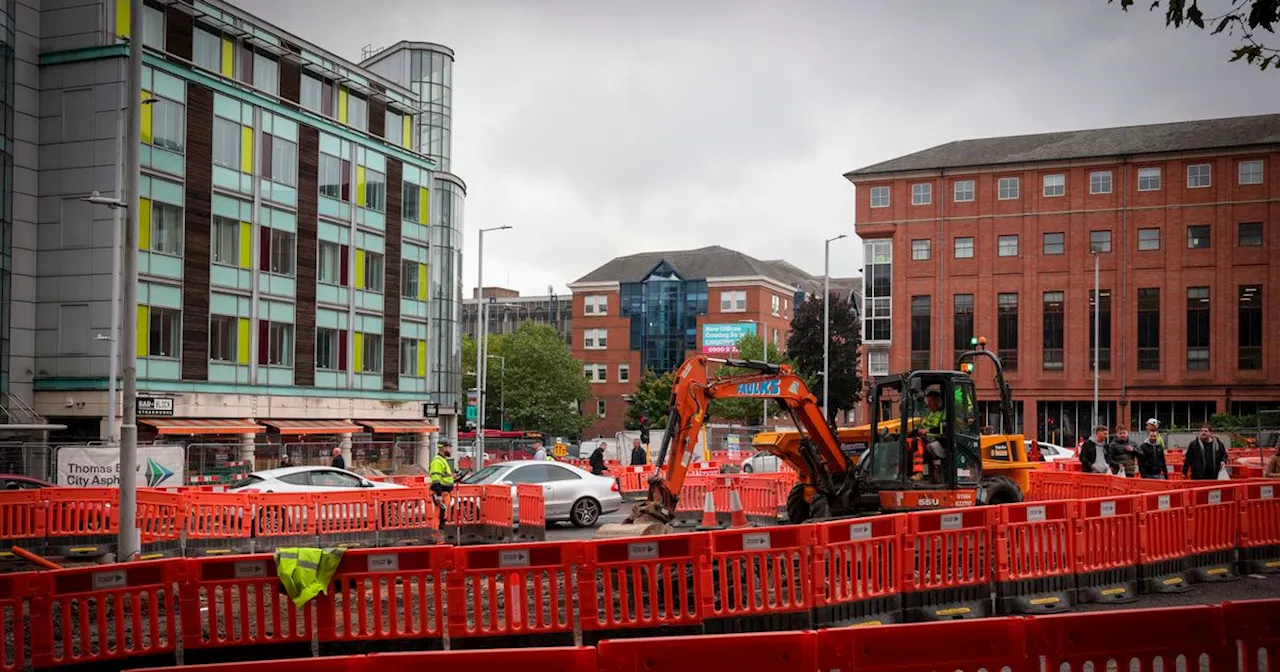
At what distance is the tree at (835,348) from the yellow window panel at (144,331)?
46635 millimetres

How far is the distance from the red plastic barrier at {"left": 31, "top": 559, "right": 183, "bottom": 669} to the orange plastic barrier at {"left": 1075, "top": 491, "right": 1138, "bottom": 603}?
9.47 meters

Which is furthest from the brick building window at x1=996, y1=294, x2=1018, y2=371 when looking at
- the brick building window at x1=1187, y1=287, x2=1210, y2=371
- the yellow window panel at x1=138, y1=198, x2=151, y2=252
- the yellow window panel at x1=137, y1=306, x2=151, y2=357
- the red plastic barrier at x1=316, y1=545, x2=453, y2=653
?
the red plastic barrier at x1=316, y1=545, x2=453, y2=653

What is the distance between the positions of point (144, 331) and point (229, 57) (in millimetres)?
11161

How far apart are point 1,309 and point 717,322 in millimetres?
74918

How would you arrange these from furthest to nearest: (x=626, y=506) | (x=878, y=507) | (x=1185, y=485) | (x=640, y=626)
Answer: (x=626, y=506) < (x=1185, y=485) < (x=878, y=507) < (x=640, y=626)

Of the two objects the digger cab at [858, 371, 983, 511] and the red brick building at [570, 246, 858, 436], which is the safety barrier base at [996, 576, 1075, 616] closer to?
the digger cab at [858, 371, 983, 511]

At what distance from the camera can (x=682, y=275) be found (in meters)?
111

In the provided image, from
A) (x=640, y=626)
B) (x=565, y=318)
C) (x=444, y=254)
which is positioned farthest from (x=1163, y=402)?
(x=565, y=318)

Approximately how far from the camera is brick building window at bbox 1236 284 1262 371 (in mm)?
64938

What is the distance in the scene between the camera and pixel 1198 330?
218 ft

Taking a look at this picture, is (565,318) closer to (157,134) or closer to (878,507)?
(157,134)

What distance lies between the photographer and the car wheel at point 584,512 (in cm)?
2408

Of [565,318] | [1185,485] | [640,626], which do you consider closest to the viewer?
[640,626]

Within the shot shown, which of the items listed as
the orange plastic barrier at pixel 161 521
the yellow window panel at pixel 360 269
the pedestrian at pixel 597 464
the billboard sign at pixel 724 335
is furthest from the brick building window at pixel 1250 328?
the orange plastic barrier at pixel 161 521
